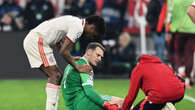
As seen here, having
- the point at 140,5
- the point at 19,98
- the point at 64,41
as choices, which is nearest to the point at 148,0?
the point at 140,5

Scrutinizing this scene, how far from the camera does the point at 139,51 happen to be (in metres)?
14.9

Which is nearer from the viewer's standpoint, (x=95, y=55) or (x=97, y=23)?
(x=95, y=55)

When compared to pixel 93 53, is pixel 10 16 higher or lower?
lower

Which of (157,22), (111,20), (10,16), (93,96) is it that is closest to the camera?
(93,96)

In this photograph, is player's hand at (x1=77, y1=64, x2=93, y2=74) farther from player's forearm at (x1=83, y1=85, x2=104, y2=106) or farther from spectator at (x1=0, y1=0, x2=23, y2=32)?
spectator at (x1=0, y1=0, x2=23, y2=32)

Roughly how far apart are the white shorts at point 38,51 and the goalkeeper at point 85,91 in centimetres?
53

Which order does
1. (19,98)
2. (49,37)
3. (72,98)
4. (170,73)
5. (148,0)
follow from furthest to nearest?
(148,0) → (19,98) → (49,37) → (72,98) → (170,73)

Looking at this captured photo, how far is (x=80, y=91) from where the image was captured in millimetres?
7164

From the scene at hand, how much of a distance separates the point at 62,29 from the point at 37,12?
22.3 ft

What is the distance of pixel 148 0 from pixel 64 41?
8009mm

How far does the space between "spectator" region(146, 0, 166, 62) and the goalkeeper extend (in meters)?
6.55

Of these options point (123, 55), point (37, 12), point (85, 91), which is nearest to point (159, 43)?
point (123, 55)

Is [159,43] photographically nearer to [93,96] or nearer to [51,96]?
[51,96]

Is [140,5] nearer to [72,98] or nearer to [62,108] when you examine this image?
[62,108]
